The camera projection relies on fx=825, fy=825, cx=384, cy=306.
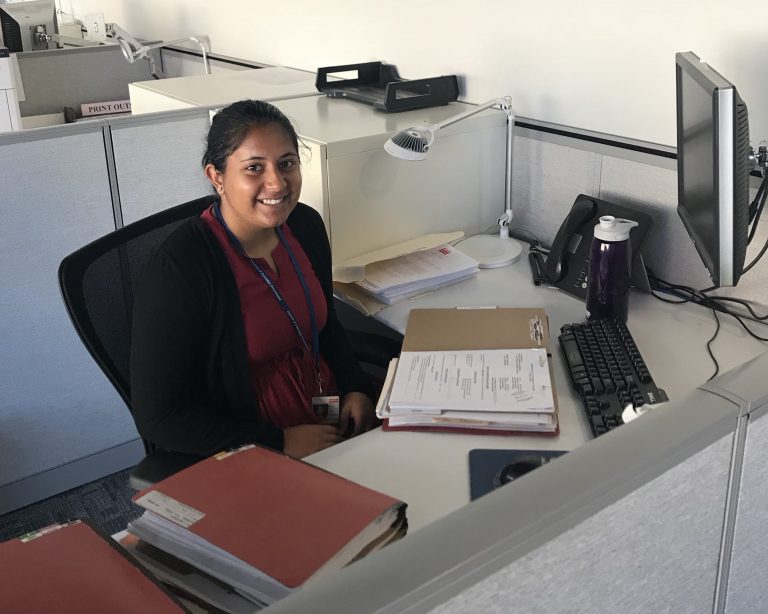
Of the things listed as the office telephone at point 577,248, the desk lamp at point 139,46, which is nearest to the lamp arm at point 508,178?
the office telephone at point 577,248

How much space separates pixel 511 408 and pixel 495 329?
30 centimetres

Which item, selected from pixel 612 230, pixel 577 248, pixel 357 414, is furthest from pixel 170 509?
pixel 577 248

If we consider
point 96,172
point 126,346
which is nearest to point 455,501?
point 126,346

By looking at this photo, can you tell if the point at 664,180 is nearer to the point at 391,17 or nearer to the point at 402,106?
the point at 402,106

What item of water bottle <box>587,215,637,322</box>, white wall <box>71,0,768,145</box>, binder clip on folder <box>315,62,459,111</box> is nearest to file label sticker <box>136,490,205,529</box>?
water bottle <box>587,215,637,322</box>

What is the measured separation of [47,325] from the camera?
87.4 inches

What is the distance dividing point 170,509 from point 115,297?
1.80 ft

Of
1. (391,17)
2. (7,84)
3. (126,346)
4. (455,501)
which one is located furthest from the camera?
(7,84)

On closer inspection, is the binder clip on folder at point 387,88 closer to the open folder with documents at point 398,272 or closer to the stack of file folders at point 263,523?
the open folder with documents at point 398,272

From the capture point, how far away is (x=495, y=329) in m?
1.56

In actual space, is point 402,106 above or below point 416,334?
above

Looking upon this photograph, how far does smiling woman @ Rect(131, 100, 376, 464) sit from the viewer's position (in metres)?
1.41

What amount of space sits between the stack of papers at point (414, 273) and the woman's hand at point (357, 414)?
223 millimetres

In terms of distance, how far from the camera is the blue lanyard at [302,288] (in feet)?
5.02
